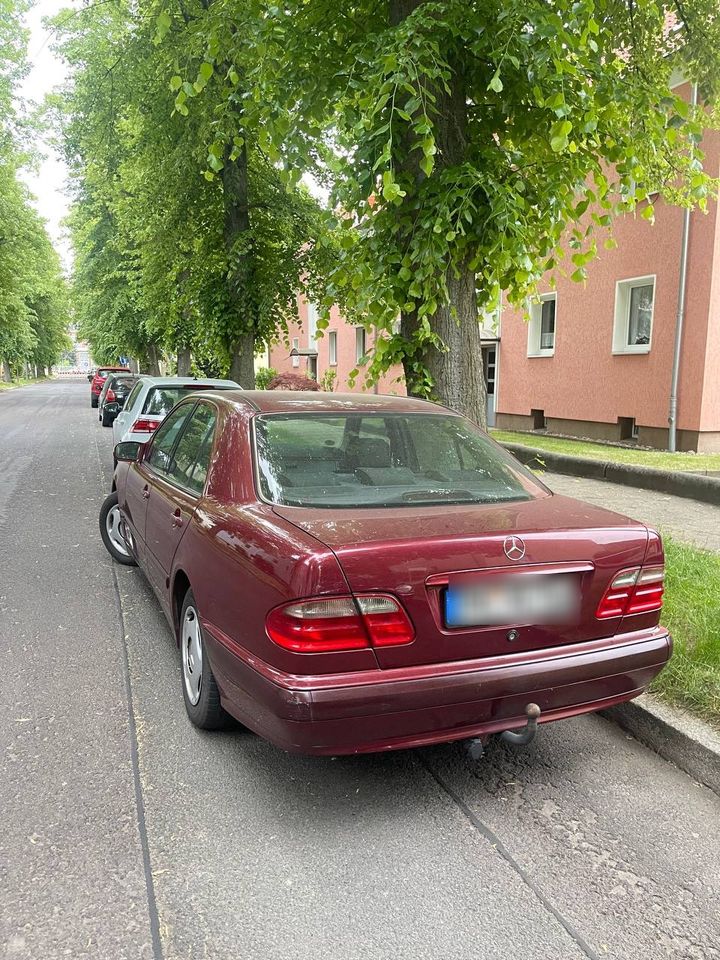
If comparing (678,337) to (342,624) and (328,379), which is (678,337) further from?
(328,379)

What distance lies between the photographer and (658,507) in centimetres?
853

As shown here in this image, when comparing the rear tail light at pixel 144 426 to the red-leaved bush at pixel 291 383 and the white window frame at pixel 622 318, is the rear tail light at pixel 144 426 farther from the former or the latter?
the red-leaved bush at pixel 291 383

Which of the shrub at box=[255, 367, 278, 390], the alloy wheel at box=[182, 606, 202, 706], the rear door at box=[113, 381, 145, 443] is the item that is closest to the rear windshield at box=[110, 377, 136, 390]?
the shrub at box=[255, 367, 278, 390]

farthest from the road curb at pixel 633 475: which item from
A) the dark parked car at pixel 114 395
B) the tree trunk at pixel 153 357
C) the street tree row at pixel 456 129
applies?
the tree trunk at pixel 153 357

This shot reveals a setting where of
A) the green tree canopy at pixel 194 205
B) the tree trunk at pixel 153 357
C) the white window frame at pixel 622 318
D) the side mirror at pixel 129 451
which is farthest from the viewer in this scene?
the tree trunk at pixel 153 357

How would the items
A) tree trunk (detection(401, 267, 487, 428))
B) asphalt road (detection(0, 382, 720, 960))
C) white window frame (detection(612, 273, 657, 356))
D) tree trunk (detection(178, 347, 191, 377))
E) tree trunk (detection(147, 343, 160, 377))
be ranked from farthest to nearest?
tree trunk (detection(147, 343, 160, 377)) → tree trunk (detection(178, 347, 191, 377)) → white window frame (detection(612, 273, 657, 356)) → tree trunk (detection(401, 267, 487, 428)) → asphalt road (detection(0, 382, 720, 960))

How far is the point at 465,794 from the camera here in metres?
3.06

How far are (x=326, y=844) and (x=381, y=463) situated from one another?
5.55 ft

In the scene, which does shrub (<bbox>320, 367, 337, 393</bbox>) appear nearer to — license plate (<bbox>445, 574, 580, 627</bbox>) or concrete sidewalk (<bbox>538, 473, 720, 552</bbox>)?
concrete sidewalk (<bbox>538, 473, 720, 552</bbox>)

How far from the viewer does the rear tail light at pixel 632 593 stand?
9.91ft

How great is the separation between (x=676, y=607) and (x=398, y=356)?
3.02 meters

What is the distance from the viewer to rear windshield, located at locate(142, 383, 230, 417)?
402 inches

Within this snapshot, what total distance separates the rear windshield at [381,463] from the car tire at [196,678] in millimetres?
788

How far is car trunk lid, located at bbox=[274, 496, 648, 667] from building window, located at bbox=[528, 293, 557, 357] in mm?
16051
